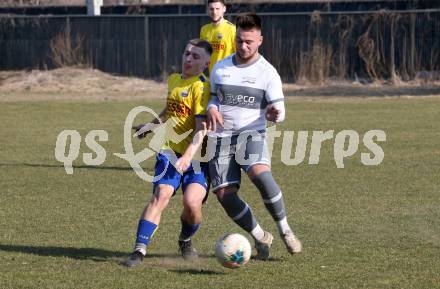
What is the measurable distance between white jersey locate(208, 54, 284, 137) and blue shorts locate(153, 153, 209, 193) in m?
0.33

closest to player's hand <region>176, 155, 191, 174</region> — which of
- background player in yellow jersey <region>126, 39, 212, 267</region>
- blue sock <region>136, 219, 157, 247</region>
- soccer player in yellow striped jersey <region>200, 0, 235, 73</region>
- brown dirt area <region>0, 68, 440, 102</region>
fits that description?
background player in yellow jersey <region>126, 39, 212, 267</region>

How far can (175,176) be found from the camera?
23.9 ft

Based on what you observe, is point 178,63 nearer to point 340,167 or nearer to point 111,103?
point 111,103

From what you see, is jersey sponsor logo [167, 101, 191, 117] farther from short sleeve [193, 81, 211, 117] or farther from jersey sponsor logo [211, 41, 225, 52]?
jersey sponsor logo [211, 41, 225, 52]

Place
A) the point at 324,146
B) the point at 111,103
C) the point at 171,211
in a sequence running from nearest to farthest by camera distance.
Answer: the point at 171,211, the point at 324,146, the point at 111,103

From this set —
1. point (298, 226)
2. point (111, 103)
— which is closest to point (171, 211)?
point (298, 226)

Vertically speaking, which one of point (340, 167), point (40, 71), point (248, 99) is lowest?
point (40, 71)

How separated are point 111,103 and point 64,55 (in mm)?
8797

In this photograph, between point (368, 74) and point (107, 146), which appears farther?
point (368, 74)

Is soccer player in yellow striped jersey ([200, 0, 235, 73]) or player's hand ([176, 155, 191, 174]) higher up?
soccer player in yellow striped jersey ([200, 0, 235, 73])

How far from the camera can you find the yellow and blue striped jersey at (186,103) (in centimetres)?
732

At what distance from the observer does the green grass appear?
6.84 meters

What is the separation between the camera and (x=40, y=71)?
32.1 m

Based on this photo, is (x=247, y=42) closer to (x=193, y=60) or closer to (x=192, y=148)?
(x=193, y=60)
